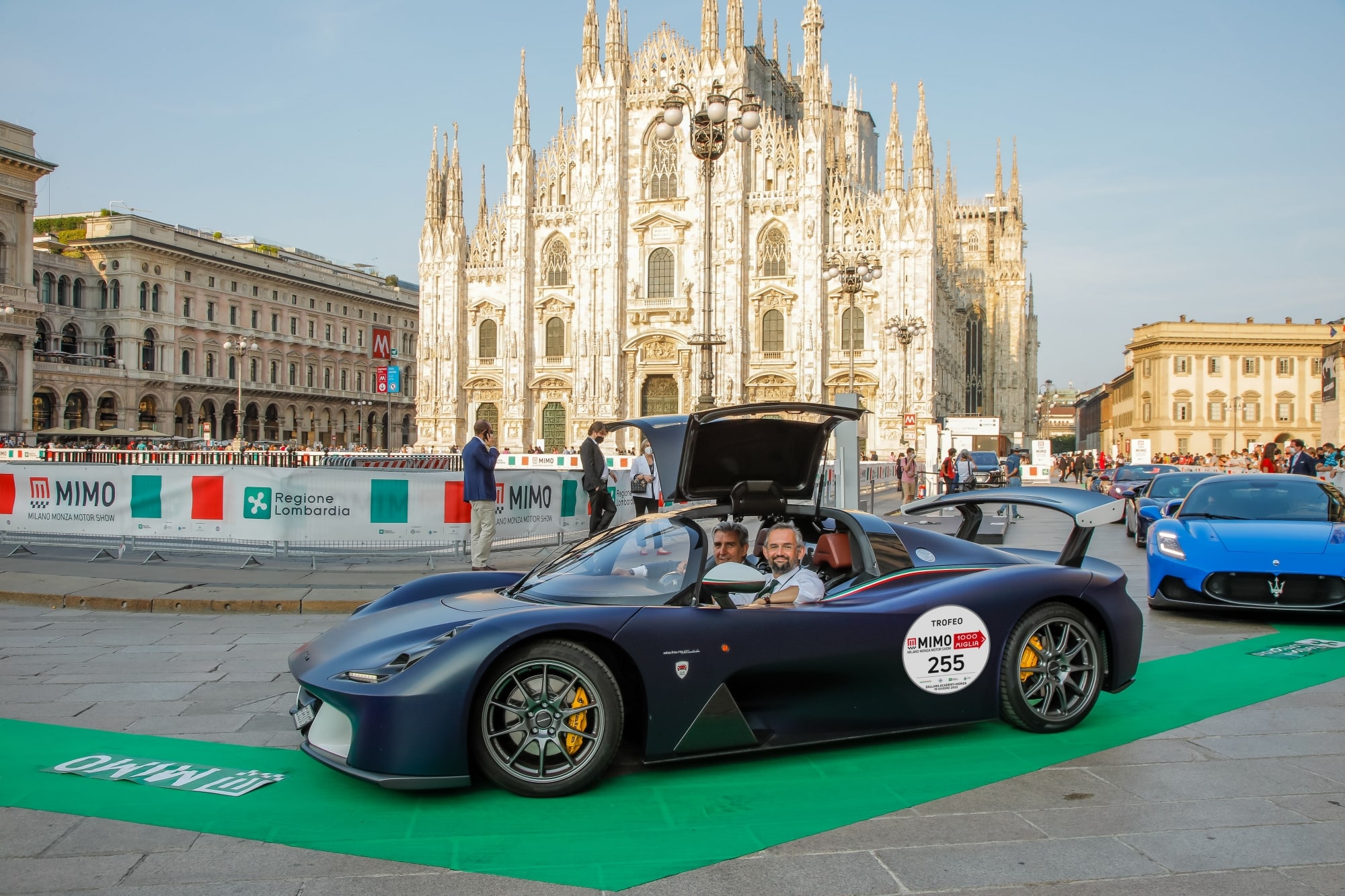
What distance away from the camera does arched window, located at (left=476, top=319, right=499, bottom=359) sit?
50.8 metres

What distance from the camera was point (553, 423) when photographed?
50062 millimetres

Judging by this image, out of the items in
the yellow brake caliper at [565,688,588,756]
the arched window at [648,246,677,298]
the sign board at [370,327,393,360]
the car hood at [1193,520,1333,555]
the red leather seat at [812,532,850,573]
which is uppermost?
the arched window at [648,246,677,298]

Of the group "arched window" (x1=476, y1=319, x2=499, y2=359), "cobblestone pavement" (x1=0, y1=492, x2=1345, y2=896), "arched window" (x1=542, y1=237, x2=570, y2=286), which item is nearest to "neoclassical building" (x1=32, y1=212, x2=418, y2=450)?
"arched window" (x1=476, y1=319, x2=499, y2=359)

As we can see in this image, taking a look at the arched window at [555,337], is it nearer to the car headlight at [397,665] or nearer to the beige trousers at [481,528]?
the beige trousers at [481,528]

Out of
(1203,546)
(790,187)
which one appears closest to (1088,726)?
(1203,546)

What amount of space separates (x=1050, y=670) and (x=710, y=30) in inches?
1790

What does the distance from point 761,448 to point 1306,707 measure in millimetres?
3184

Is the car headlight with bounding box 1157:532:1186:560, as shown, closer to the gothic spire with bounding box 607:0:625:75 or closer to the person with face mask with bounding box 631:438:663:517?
the person with face mask with bounding box 631:438:663:517

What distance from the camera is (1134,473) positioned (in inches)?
1096

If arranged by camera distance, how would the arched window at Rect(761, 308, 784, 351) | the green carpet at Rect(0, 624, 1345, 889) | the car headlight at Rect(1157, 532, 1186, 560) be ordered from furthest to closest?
1. the arched window at Rect(761, 308, 784, 351)
2. the car headlight at Rect(1157, 532, 1186, 560)
3. the green carpet at Rect(0, 624, 1345, 889)

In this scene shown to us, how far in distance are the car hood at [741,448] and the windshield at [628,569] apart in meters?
0.62

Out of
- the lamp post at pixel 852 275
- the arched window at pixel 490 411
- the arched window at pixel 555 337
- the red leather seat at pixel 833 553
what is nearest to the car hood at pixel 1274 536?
the red leather seat at pixel 833 553

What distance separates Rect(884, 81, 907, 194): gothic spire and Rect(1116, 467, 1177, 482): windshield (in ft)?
64.2

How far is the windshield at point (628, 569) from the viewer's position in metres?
4.52
